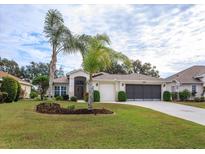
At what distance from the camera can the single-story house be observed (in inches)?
1221

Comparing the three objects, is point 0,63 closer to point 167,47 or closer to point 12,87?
point 12,87

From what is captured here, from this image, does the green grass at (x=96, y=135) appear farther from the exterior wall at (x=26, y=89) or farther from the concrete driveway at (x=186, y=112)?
the exterior wall at (x=26, y=89)

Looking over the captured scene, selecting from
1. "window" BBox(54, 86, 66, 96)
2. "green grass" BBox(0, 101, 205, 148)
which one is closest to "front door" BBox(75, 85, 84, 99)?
"window" BBox(54, 86, 66, 96)

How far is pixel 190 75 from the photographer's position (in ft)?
118

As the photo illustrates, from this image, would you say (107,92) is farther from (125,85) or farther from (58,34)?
(58,34)

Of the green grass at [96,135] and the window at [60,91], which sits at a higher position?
the window at [60,91]

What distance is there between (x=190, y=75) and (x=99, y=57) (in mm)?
23537

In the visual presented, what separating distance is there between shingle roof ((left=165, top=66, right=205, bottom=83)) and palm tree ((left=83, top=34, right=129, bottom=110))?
20099mm

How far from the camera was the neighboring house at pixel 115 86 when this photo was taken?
31.0 m

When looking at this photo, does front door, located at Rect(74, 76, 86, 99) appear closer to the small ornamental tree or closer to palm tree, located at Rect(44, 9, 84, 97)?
the small ornamental tree

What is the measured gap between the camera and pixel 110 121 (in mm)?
12219

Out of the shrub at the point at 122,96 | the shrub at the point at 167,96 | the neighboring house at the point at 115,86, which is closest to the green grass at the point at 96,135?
the shrub at the point at 122,96

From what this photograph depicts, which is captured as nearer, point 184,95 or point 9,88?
point 9,88

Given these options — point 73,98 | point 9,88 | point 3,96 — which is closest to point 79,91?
point 73,98
